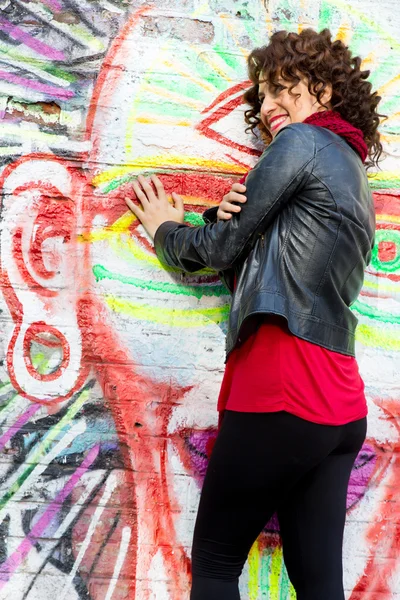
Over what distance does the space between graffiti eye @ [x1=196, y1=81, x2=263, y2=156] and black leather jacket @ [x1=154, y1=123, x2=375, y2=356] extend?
60 cm

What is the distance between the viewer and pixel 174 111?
238 centimetres

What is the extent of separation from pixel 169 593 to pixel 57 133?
65.6 inches

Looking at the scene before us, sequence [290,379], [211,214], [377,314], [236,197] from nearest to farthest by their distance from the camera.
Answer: [290,379]
[236,197]
[211,214]
[377,314]

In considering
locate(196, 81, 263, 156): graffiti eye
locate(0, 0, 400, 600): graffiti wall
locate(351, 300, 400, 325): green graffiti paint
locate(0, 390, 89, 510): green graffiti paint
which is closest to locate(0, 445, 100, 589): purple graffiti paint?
locate(0, 0, 400, 600): graffiti wall

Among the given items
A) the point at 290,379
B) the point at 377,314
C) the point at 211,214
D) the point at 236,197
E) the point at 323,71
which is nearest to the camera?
the point at 290,379

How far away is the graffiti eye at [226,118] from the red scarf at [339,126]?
523mm

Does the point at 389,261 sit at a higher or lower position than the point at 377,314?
higher

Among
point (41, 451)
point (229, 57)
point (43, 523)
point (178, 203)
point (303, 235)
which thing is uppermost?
point (229, 57)

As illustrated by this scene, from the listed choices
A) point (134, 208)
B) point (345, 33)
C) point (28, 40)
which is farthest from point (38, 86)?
point (345, 33)

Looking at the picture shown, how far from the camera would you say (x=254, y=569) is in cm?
235

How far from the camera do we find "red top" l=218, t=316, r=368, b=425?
1690mm

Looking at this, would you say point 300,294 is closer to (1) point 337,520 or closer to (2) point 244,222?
(2) point 244,222

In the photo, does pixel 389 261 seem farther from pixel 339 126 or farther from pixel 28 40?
pixel 28 40

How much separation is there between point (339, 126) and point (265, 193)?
318mm
